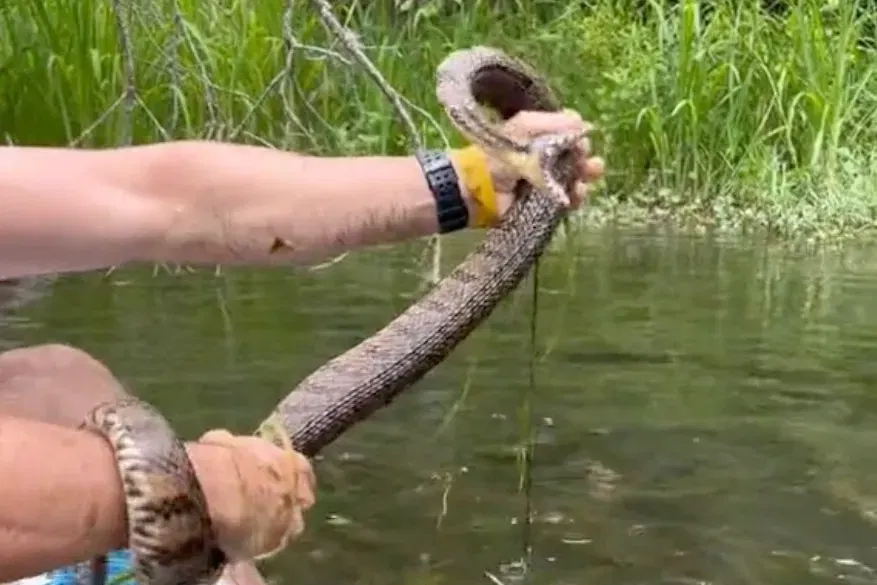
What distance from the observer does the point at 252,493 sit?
149 centimetres

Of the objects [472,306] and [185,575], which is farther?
[472,306]

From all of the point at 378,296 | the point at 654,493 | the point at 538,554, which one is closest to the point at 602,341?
the point at 378,296

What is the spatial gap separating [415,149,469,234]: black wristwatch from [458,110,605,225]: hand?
0.12 ft

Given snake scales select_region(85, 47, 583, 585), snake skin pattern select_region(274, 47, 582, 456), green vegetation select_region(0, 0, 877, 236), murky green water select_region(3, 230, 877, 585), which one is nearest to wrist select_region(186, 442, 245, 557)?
snake scales select_region(85, 47, 583, 585)

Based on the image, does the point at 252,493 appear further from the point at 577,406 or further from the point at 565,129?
the point at 577,406

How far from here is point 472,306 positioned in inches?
98.6

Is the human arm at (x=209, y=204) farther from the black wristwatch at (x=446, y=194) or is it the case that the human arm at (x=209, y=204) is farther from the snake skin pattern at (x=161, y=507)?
the snake skin pattern at (x=161, y=507)

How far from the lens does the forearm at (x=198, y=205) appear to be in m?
2.04

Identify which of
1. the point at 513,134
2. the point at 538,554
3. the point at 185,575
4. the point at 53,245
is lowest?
the point at 538,554

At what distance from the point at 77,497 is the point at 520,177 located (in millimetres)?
1011

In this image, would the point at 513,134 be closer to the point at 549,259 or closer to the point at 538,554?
the point at 538,554

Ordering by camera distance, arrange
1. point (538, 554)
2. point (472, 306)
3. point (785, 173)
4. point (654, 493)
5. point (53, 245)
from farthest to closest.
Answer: point (785, 173) → point (654, 493) → point (538, 554) → point (472, 306) → point (53, 245)

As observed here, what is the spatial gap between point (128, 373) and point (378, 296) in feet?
4.56

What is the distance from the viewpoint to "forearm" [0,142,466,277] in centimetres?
204
